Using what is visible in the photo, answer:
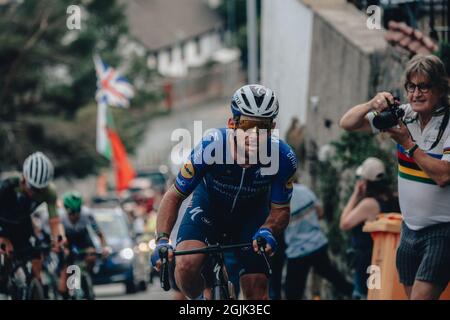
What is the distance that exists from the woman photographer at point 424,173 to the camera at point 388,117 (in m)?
0.03

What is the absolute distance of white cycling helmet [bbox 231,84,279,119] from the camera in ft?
27.0

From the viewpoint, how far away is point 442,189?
25.5 ft

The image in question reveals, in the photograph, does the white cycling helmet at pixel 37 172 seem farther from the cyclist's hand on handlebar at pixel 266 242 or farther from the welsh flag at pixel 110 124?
the welsh flag at pixel 110 124

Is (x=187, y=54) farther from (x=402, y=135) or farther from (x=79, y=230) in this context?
(x=402, y=135)

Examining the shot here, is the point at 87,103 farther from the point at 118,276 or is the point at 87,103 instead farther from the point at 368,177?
the point at 368,177

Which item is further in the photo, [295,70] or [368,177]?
[295,70]

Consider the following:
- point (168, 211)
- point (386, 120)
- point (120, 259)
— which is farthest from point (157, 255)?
point (120, 259)

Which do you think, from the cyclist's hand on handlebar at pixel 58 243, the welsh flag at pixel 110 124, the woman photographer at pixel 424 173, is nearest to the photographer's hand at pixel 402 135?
the woman photographer at pixel 424 173

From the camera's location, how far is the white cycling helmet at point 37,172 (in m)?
11.9

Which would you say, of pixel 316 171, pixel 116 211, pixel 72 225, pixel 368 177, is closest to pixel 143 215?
pixel 116 211

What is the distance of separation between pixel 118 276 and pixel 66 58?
31.1 metres

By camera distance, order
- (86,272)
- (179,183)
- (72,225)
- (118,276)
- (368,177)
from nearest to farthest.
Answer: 1. (179,183)
2. (368,177)
3. (86,272)
4. (72,225)
5. (118,276)

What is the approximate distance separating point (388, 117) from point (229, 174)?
Result: 1335 millimetres

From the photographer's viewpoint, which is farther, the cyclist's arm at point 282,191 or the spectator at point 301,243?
the spectator at point 301,243
